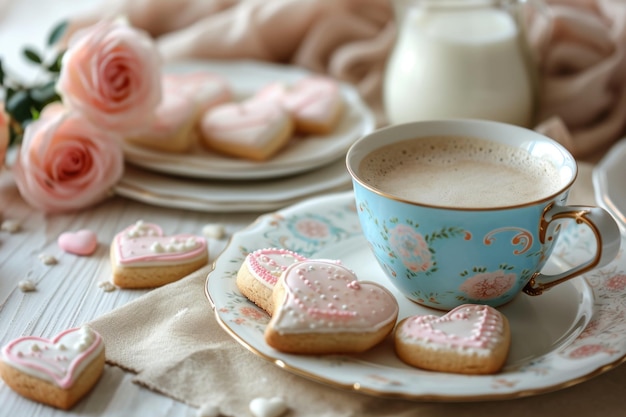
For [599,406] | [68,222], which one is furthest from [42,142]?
[599,406]

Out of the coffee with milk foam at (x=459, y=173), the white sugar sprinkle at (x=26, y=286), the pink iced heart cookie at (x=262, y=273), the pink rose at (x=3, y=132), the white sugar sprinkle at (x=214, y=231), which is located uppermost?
the pink rose at (x=3, y=132)

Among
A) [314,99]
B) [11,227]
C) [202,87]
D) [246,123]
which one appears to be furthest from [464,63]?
[11,227]

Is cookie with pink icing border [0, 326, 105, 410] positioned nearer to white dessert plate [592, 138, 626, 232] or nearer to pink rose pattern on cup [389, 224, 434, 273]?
pink rose pattern on cup [389, 224, 434, 273]

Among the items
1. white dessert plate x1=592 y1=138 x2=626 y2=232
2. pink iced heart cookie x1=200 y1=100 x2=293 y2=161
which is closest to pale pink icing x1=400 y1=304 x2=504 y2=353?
white dessert plate x1=592 y1=138 x2=626 y2=232

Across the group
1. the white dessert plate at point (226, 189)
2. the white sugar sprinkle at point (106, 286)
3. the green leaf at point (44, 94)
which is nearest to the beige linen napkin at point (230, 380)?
the white sugar sprinkle at point (106, 286)

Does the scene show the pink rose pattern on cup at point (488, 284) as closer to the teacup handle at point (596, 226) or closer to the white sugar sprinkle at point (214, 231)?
the teacup handle at point (596, 226)

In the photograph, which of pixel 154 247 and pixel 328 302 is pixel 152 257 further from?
pixel 328 302
